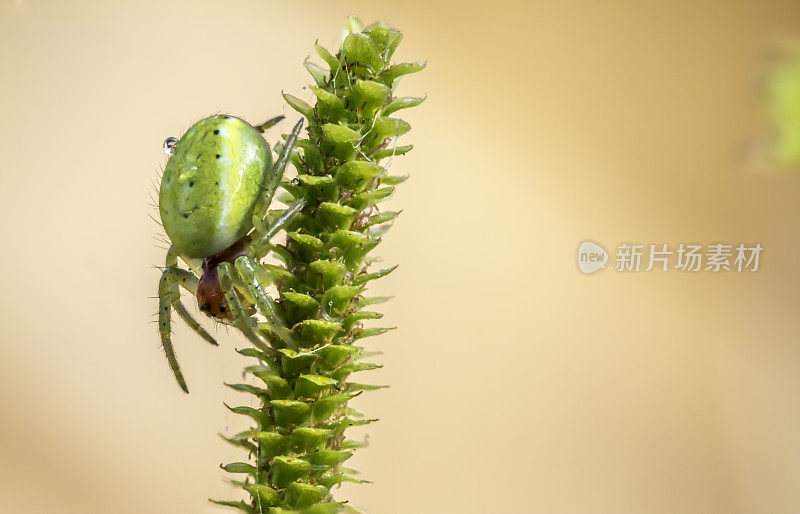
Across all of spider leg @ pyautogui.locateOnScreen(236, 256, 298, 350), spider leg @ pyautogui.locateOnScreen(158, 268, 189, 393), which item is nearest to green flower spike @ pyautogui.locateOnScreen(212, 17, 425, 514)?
spider leg @ pyautogui.locateOnScreen(236, 256, 298, 350)

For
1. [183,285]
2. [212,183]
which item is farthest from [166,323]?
[212,183]

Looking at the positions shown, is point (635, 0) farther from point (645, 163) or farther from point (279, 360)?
point (279, 360)

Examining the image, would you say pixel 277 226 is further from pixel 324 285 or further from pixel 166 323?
pixel 166 323

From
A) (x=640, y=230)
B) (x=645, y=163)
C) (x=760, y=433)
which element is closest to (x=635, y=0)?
(x=645, y=163)

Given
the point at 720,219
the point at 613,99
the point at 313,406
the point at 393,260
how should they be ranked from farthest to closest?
the point at 720,219 < the point at 613,99 < the point at 393,260 < the point at 313,406

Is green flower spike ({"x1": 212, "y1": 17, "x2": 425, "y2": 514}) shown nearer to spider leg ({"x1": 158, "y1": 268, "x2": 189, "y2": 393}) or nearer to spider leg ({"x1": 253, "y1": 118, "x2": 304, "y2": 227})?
spider leg ({"x1": 253, "y1": 118, "x2": 304, "y2": 227})

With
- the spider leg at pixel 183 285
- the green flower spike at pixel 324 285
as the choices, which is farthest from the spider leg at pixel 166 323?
the green flower spike at pixel 324 285

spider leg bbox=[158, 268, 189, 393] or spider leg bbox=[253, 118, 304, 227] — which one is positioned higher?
spider leg bbox=[253, 118, 304, 227]
